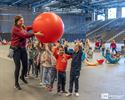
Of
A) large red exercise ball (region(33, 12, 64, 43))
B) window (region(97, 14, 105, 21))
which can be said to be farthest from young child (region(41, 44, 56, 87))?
window (region(97, 14, 105, 21))

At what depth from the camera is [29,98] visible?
5.84 m

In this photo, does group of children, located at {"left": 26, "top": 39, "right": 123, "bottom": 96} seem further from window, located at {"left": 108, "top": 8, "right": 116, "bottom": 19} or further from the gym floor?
window, located at {"left": 108, "top": 8, "right": 116, "bottom": 19}

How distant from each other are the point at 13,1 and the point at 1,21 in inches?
209

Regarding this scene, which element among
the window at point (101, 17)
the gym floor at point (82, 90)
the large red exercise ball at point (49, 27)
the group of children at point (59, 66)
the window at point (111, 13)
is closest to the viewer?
the large red exercise ball at point (49, 27)

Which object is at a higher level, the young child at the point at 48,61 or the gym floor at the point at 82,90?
the young child at the point at 48,61

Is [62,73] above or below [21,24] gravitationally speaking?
below

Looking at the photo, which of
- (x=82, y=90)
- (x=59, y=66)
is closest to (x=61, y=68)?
(x=59, y=66)

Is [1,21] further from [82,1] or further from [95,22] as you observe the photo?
[95,22]

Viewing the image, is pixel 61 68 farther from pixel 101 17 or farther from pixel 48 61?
pixel 101 17

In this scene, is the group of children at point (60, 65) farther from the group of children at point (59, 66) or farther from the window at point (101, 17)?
the window at point (101, 17)

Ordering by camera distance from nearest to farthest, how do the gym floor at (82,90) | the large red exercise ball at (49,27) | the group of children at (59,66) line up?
the large red exercise ball at (49,27) → the gym floor at (82,90) → the group of children at (59,66)

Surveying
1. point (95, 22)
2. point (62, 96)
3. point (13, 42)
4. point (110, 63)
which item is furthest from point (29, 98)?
point (95, 22)

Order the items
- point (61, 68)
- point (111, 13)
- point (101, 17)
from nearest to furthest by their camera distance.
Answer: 1. point (61, 68)
2. point (111, 13)
3. point (101, 17)

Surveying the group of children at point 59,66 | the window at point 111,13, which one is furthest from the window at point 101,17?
the group of children at point 59,66
